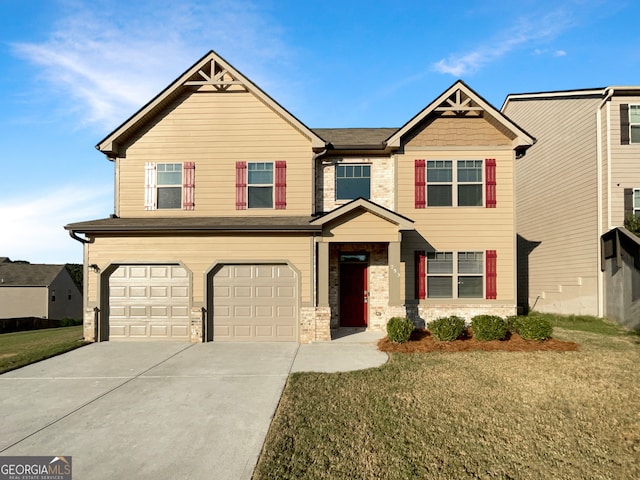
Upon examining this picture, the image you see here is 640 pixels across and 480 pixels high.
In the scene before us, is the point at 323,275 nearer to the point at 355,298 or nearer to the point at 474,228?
the point at 355,298

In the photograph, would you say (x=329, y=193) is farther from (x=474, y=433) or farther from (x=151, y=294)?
(x=474, y=433)

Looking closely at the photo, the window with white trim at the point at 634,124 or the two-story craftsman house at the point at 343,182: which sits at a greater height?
the window with white trim at the point at 634,124

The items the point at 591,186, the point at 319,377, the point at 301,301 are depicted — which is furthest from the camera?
the point at 591,186

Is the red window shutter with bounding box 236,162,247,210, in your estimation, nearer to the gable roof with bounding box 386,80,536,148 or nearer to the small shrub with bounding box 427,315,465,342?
the gable roof with bounding box 386,80,536,148

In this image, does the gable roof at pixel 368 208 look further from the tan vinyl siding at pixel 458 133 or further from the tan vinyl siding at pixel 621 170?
the tan vinyl siding at pixel 621 170

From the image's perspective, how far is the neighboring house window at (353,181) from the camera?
13055 millimetres

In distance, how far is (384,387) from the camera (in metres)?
6.85

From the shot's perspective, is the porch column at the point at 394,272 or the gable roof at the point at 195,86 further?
the gable roof at the point at 195,86

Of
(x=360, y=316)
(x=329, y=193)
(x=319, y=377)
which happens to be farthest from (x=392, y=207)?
(x=319, y=377)

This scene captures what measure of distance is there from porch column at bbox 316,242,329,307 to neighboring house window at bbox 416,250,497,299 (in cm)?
339

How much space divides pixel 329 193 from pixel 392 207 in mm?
2332

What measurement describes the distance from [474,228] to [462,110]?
13.8ft

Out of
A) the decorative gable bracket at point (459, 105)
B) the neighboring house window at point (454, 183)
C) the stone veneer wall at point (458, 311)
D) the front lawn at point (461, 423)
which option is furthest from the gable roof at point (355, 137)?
the front lawn at point (461, 423)

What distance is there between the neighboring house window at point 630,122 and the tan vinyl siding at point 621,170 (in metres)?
0.17
